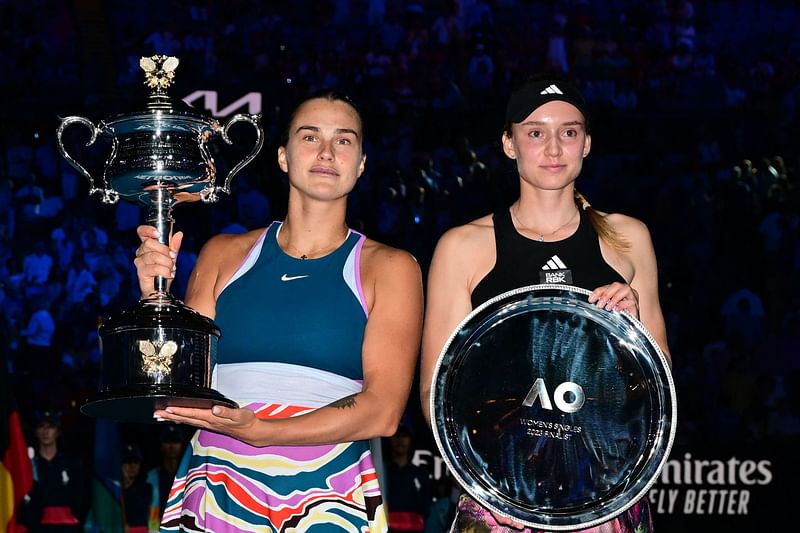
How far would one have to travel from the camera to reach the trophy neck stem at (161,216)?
6.57 ft

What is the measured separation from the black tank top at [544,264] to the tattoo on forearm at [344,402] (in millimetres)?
320

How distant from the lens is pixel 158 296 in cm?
198

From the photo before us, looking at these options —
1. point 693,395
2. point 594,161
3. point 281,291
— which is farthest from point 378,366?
point 594,161

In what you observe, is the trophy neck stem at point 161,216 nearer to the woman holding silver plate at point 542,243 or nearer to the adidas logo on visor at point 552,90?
the woman holding silver plate at point 542,243

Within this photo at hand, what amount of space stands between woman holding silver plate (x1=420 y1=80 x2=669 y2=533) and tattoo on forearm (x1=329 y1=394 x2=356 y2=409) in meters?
0.18

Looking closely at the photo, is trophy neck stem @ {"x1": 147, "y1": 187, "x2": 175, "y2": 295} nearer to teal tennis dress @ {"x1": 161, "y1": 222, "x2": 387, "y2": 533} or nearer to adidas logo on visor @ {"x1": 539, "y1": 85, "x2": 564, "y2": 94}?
teal tennis dress @ {"x1": 161, "y1": 222, "x2": 387, "y2": 533}

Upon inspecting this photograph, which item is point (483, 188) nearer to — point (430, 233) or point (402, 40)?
point (430, 233)

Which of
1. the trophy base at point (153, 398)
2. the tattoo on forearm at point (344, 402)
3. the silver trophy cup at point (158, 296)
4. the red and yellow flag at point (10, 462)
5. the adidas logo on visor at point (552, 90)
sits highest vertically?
the adidas logo on visor at point (552, 90)

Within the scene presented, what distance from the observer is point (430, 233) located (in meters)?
6.61

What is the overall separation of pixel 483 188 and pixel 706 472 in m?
2.19

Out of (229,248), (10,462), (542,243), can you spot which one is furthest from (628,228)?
(10,462)

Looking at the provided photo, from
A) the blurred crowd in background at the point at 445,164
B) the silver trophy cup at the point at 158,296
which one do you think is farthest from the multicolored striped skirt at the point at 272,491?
the blurred crowd in background at the point at 445,164

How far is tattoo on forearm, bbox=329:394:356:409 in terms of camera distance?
1954 millimetres

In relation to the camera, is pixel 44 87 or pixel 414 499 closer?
pixel 414 499
